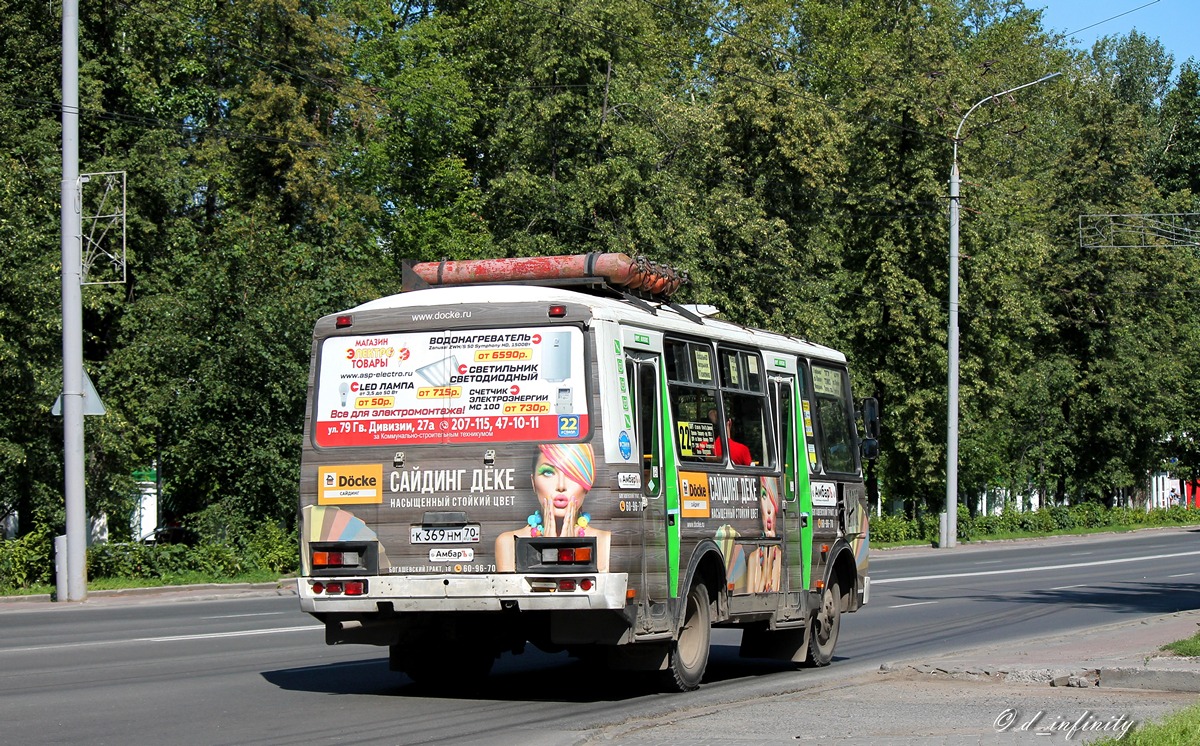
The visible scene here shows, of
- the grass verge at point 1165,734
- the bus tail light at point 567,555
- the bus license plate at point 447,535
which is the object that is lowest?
the grass verge at point 1165,734

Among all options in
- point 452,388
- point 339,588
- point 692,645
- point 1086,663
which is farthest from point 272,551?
point 1086,663

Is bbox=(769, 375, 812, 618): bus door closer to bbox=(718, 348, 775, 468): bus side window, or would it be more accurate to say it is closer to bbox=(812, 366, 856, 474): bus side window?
bbox=(718, 348, 775, 468): bus side window

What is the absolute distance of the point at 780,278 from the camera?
4603 cm

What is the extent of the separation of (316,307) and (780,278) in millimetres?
18597

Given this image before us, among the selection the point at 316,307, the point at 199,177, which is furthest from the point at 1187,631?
the point at 199,177

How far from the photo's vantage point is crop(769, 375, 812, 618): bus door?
14.0 meters

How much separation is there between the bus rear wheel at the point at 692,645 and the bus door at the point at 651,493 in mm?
603

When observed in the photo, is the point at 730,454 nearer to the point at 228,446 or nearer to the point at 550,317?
the point at 550,317

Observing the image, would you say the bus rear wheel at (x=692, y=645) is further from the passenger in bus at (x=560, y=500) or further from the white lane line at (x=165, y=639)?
the white lane line at (x=165, y=639)

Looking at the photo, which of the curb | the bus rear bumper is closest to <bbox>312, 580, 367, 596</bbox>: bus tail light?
the bus rear bumper

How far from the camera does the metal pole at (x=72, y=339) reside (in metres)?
22.9

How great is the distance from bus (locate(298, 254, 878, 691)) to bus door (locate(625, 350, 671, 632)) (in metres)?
0.02

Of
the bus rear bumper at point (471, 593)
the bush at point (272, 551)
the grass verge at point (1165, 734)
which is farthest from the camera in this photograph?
the bush at point (272, 551)

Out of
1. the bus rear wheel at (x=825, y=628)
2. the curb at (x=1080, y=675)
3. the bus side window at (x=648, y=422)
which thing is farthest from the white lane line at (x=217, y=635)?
the curb at (x=1080, y=675)
